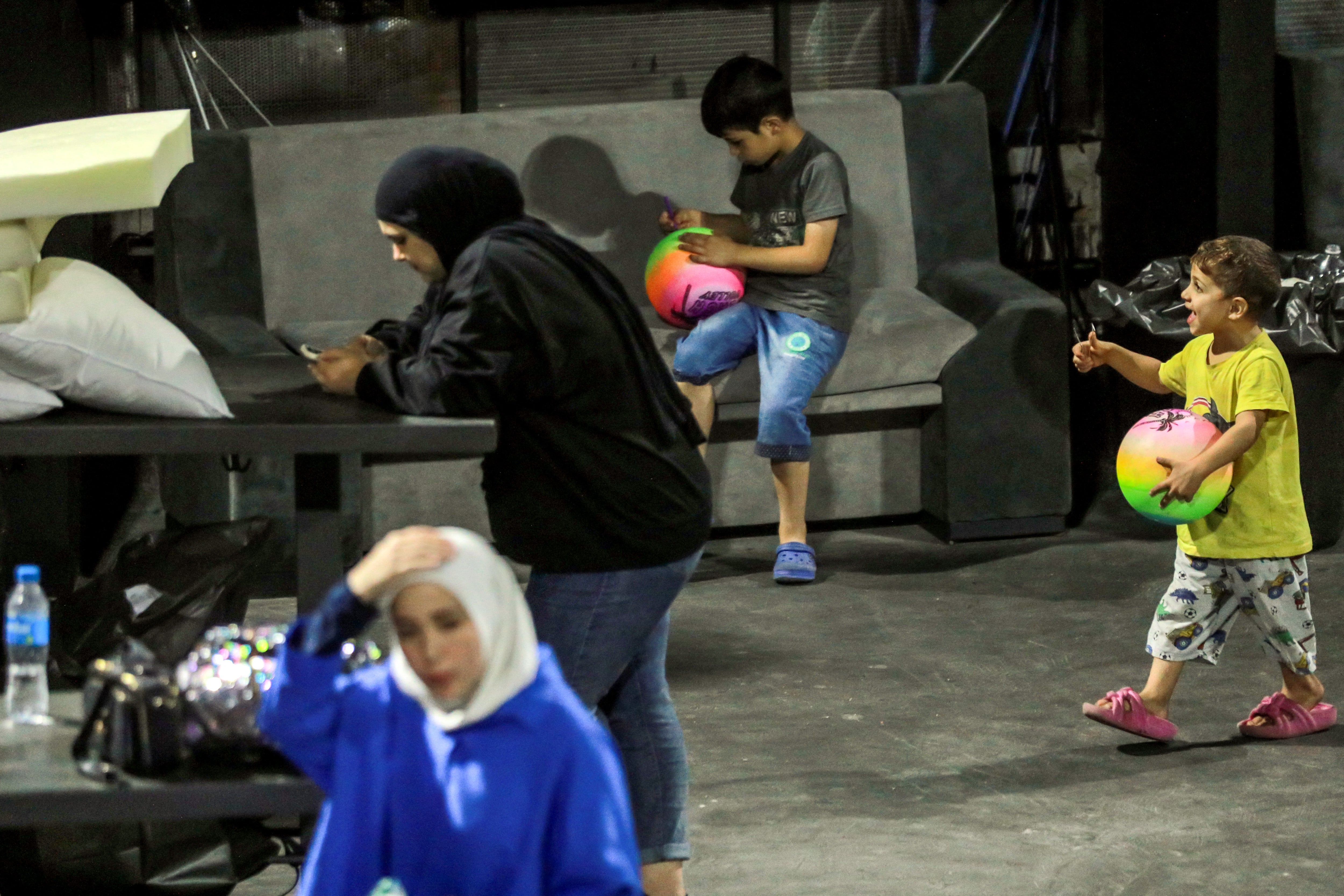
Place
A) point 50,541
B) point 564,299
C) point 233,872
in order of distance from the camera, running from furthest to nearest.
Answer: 1. point 50,541
2. point 233,872
3. point 564,299

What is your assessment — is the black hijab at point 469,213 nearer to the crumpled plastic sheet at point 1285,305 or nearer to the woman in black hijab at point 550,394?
the woman in black hijab at point 550,394

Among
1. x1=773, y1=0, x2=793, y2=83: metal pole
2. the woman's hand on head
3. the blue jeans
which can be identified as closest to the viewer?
the woman's hand on head

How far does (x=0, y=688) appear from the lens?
2.31 meters

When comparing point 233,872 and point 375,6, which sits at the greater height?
point 375,6

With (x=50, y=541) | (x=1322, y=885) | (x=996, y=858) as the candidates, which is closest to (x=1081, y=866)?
(x=996, y=858)

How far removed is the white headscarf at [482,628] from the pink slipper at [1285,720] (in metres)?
2.59

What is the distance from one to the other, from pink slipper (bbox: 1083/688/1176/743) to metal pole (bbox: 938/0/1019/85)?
12.1 ft

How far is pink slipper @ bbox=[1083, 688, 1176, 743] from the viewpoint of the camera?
13.2 ft

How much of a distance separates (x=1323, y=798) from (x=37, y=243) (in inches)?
108

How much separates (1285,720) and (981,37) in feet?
12.5

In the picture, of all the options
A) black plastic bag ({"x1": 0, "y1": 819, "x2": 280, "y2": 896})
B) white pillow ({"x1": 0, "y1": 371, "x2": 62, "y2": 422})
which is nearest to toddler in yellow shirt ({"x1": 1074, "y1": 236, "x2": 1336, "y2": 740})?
black plastic bag ({"x1": 0, "y1": 819, "x2": 280, "y2": 896})

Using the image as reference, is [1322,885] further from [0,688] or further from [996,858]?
[0,688]

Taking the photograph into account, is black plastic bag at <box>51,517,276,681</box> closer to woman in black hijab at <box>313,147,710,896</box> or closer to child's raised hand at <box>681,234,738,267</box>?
woman in black hijab at <box>313,147,710,896</box>

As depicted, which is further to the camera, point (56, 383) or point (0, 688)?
point (0, 688)
